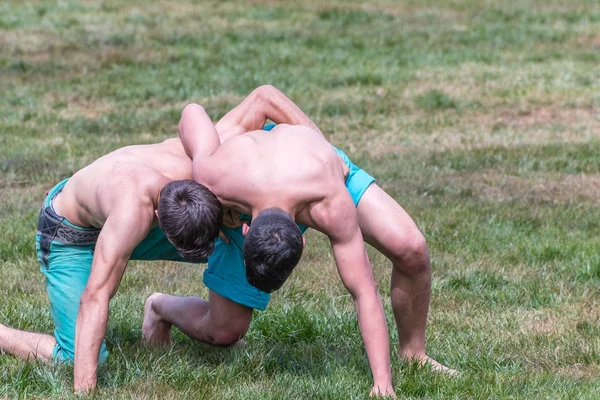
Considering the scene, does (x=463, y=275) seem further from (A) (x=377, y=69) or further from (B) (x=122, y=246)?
(A) (x=377, y=69)

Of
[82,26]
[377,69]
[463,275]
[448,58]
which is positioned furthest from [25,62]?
[463,275]

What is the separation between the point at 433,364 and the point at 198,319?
3.72ft

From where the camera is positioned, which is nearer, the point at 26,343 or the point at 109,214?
the point at 109,214

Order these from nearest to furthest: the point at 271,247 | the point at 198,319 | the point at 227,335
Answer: the point at 271,247 < the point at 227,335 < the point at 198,319

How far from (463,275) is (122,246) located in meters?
2.71

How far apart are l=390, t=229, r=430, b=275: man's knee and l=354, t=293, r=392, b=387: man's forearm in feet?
1.32

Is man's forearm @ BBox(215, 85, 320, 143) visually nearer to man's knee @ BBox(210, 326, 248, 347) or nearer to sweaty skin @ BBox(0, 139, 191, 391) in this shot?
sweaty skin @ BBox(0, 139, 191, 391)

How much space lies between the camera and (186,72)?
1314 cm

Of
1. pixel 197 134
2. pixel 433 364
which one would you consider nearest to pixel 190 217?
pixel 197 134

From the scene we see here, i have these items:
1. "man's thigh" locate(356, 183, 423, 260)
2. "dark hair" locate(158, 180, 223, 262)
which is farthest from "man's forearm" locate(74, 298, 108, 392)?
"man's thigh" locate(356, 183, 423, 260)

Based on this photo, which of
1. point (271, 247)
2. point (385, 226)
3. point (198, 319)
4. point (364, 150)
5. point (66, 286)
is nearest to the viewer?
point (271, 247)

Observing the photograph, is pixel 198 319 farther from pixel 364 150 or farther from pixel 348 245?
pixel 364 150

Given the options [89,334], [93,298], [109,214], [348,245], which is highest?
[109,214]

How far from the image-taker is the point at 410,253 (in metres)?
4.50
